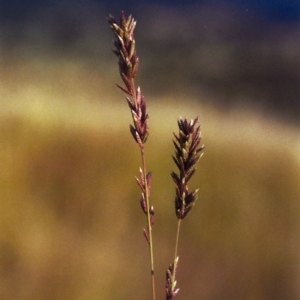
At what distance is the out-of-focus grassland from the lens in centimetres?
79

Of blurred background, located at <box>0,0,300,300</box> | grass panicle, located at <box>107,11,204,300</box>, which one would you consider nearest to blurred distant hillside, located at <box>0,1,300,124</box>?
blurred background, located at <box>0,0,300,300</box>

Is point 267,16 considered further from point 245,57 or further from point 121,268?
point 121,268

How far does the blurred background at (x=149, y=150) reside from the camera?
0.79 m

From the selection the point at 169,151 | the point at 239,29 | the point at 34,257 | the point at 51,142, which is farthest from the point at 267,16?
the point at 34,257

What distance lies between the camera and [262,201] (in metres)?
0.79

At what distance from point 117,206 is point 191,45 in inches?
13.6

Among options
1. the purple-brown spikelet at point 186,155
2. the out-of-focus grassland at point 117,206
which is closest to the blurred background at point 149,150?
the out-of-focus grassland at point 117,206

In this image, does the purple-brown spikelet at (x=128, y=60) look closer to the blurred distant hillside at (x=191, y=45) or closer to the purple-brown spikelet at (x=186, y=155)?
the purple-brown spikelet at (x=186, y=155)

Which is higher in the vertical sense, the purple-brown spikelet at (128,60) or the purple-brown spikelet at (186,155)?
the purple-brown spikelet at (128,60)

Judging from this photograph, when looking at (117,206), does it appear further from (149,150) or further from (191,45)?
(191,45)

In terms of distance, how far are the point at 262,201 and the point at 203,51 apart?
312 millimetres

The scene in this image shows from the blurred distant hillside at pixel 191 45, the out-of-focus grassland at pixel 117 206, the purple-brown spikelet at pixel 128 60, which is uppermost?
the blurred distant hillside at pixel 191 45

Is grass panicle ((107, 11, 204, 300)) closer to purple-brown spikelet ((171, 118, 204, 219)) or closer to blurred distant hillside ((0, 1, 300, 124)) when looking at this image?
purple-brown spikelet ((171, 118, 204, 219))

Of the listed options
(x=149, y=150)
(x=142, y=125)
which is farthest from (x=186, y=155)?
(x=149, y=150)
